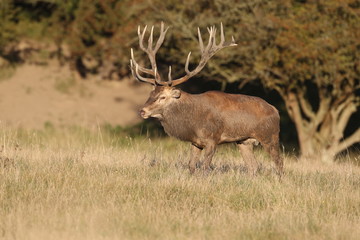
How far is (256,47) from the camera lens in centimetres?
1744

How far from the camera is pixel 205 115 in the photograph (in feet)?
33.3

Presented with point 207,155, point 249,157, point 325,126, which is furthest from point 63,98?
point 207,155

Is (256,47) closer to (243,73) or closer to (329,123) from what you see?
(243,73)

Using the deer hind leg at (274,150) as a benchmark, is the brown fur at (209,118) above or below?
above

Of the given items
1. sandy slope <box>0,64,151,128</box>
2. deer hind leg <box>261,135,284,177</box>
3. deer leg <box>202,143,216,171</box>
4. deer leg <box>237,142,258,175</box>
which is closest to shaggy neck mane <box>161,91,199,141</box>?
deer leg <box>202,143,216,171</box>

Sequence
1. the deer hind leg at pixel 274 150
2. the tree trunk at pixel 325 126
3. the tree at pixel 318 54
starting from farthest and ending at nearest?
the tree trunk at pixel 325 126, the tree at pixel 318 54, the deer hind leg at pixel 274 150

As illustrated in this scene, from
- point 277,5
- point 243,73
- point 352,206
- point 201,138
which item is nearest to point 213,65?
point 243,73

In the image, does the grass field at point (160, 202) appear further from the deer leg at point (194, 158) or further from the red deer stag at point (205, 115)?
the red deer stag at point (205, 115)

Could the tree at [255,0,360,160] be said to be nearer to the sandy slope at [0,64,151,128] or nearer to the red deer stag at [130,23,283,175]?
the red deer stag at [130,23,283,175]

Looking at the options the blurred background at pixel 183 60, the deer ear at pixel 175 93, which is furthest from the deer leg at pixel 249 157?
the blurred background at pixel 183 60

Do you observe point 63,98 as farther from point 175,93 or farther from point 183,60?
point 175,93

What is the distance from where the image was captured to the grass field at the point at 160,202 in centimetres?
675

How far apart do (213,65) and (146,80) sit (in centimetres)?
809

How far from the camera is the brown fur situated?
9984mm
